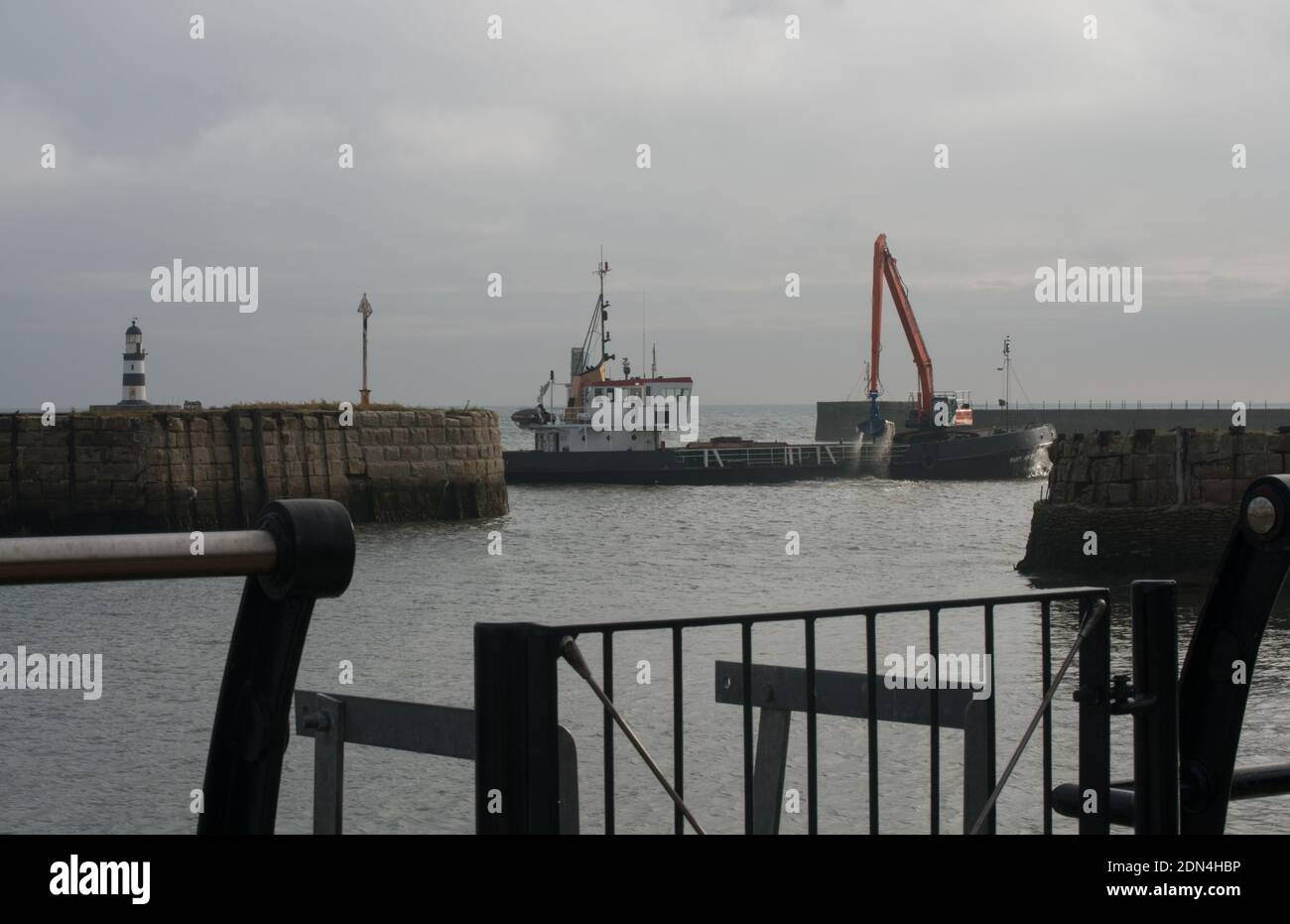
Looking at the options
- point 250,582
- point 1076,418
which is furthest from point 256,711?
point 1076,418

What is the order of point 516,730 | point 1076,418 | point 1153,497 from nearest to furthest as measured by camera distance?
point 516,730
point 1153,497
point 1076,418

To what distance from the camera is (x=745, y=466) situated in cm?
5553

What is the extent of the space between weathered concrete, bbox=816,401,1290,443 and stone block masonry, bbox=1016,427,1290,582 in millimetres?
50755

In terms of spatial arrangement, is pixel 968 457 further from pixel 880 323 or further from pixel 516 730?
pixel 516 730

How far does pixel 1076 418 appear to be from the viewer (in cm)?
8250

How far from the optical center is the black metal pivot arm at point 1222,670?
2.59 m

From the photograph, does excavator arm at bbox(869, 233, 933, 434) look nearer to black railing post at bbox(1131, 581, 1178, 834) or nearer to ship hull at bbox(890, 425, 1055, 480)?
ship hull at bbox(890, 425, 1055, 480)

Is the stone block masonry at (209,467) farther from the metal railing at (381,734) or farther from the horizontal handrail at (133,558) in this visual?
the horizontal handrail at (133,558)

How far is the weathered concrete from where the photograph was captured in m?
76.1

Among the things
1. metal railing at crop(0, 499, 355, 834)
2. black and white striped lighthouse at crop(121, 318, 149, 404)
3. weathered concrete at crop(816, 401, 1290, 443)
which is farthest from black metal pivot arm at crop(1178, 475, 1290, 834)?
weathered concrete at crop(816, 401, 1290, 443)

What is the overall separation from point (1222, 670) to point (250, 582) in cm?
183

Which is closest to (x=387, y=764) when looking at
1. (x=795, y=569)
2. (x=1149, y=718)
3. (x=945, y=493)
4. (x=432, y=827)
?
(x=432, y=827)
